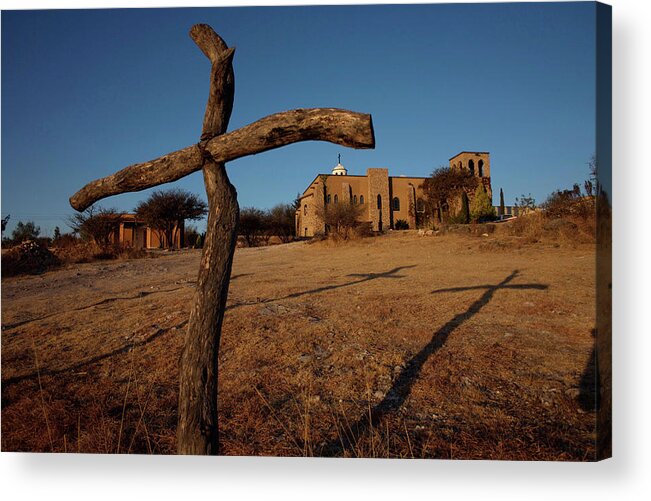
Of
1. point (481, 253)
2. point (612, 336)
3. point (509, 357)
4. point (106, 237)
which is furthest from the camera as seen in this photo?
point (106, 237)

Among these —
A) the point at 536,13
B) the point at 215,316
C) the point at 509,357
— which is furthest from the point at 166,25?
the point at 509,357

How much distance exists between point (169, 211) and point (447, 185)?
20.5 metres

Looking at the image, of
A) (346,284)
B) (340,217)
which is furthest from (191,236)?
(346,284)

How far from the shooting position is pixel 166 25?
354 cm

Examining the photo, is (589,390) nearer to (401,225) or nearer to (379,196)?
(401,225)

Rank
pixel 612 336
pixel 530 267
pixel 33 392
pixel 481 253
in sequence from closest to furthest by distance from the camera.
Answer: pixel 612 336
pixel 33 392
pixel 530 267
pixel 481 253

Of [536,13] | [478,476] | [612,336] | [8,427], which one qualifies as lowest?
[478,476]

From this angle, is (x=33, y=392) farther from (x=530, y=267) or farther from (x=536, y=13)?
(x=530, y=267)

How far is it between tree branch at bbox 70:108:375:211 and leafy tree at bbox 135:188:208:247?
19.2m

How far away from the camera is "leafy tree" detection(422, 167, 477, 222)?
28.2m

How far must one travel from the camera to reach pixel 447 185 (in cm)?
2891

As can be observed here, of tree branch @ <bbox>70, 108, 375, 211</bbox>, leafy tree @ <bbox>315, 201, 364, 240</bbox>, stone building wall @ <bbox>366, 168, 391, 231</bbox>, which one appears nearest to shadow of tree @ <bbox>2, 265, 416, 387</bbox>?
tree branch @ <bbox>70, 108, 375, 211</bbox>

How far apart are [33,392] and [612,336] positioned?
4.80 metres

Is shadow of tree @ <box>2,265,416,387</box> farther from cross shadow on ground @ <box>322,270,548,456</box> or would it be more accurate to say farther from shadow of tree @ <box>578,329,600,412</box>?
shadow of tree @ <box>578,329,600,412</box>
